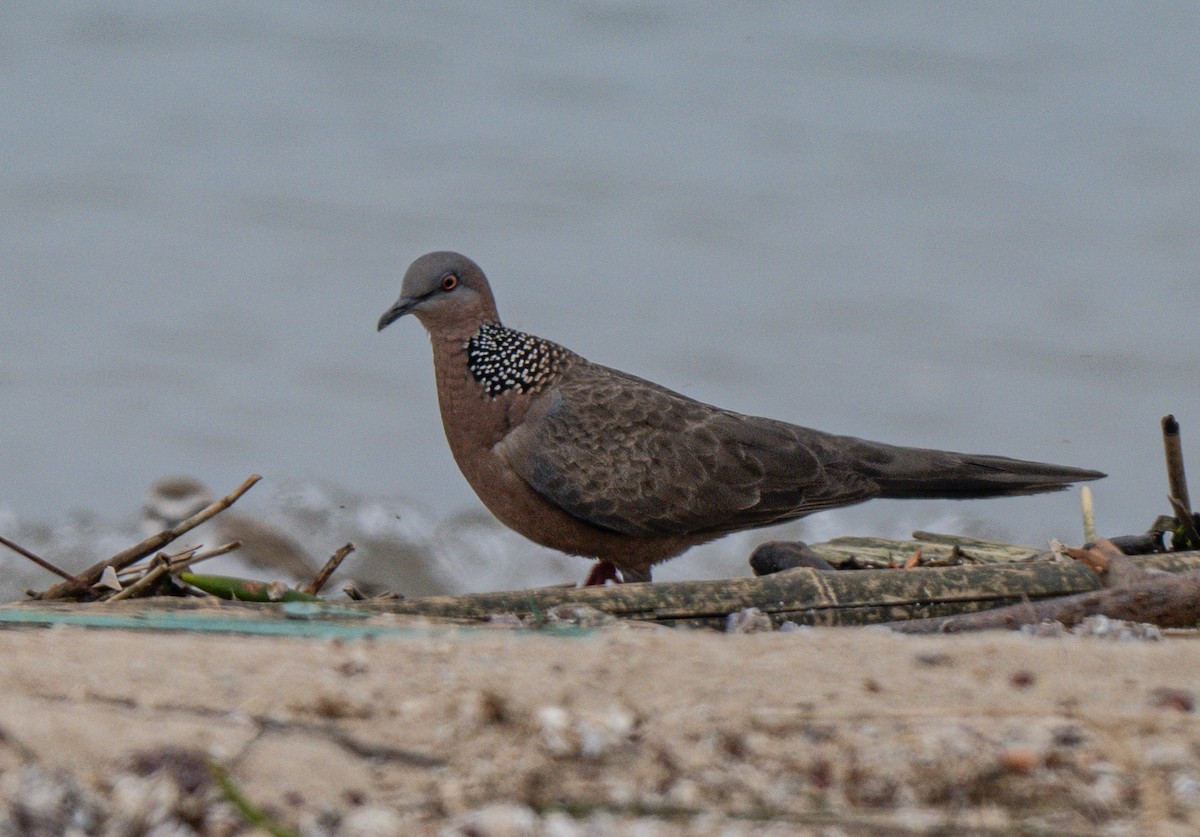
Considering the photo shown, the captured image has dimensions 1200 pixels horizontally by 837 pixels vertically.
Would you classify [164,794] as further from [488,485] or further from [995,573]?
[488,485]

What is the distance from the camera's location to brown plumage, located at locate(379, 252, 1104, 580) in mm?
5340

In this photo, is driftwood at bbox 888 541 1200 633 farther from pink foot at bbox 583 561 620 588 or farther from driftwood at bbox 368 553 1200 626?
pink foot at bbox 583 561 620 588

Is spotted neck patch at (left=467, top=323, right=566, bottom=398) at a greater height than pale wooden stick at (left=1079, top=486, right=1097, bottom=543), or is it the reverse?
spotted neck patch at (left=467, top=323, right=566, bottom=398)

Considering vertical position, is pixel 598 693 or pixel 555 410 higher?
pixel 555 410

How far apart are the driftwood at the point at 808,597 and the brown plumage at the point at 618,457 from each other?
1.82 metres

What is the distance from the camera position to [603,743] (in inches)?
81.0

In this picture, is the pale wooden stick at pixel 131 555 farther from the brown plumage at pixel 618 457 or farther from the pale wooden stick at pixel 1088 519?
the pale wooden stick at pixel 1088 519

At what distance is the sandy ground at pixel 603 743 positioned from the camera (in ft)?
6.40

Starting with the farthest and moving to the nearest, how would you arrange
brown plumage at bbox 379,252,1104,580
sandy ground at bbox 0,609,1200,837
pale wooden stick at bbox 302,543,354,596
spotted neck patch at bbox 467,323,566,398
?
spotted neck patch at bbox 467,323,566,398 → brown plumage at bbox 379,252,1104,580 → pale wooden stick at bbox 302,543,354,596 → sandy ground at bbox 0,609,1200,837

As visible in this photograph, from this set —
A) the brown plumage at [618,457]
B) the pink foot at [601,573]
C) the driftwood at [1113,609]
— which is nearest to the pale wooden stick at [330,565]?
the brown plumage at [618,457]

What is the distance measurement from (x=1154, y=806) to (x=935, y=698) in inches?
13.3

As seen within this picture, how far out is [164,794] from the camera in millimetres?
1961

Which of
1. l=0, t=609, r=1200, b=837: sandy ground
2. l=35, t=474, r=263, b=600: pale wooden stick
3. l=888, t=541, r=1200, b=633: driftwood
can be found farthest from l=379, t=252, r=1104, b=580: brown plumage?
l=0, t=609, r=1200, b=837: sandy ground

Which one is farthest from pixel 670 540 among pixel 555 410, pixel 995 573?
pixel 995 573
